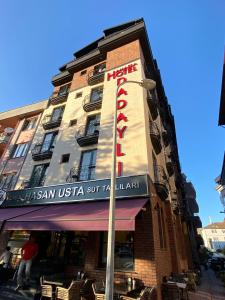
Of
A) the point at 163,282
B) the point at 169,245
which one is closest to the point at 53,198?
the point at 163,282

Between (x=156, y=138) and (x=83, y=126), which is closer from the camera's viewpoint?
(x=156, y=138)

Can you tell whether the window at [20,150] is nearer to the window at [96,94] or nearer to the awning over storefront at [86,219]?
the window at [96,94]

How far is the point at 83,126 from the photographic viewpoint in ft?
47.1

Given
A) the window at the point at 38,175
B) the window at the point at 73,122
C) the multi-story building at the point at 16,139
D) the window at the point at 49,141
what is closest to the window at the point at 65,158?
the window at the point at 38,175

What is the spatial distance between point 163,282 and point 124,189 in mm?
4160

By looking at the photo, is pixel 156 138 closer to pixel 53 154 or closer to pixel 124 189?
pixel 124 189

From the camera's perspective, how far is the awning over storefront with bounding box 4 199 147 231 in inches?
260

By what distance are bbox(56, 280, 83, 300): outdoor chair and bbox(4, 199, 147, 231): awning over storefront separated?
1.94 m

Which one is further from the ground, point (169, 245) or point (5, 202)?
point (5, 202)

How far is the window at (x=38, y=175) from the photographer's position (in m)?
13.8

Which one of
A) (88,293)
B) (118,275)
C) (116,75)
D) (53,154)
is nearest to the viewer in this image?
(88,293)

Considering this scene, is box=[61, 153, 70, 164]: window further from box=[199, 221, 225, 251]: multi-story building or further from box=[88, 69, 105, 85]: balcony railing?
box=[199, 221, 225, 251]: multi-story building

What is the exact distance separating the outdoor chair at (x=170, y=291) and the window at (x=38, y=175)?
384 inches

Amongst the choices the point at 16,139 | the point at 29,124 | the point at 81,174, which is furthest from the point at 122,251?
the point at 29,124
